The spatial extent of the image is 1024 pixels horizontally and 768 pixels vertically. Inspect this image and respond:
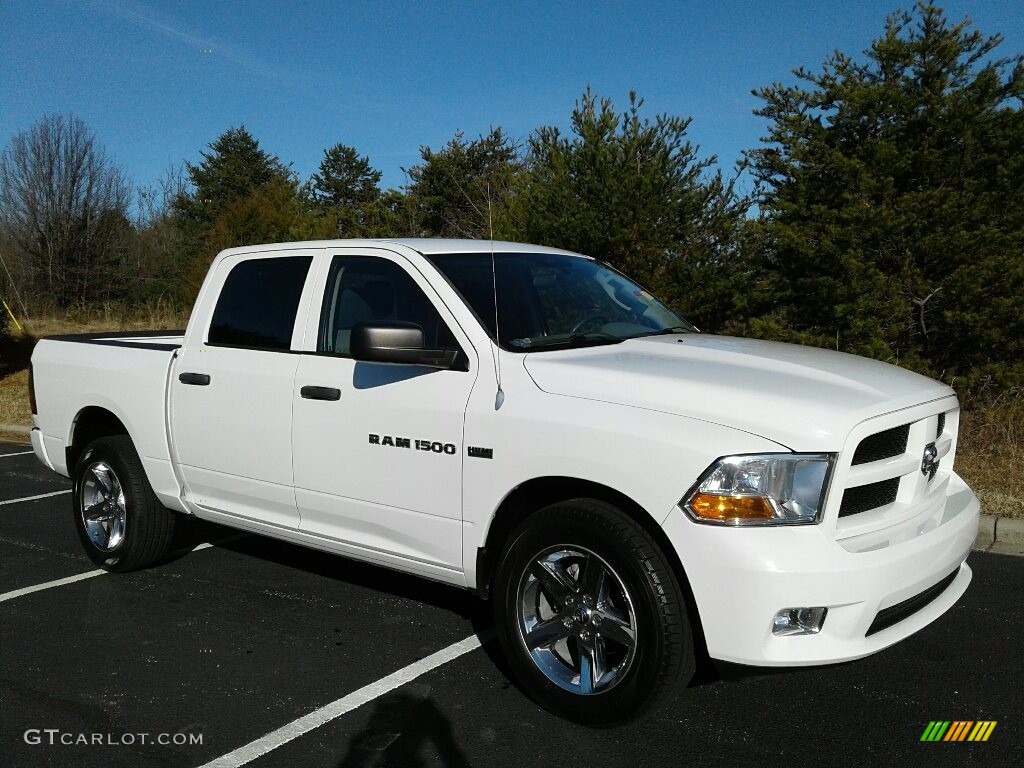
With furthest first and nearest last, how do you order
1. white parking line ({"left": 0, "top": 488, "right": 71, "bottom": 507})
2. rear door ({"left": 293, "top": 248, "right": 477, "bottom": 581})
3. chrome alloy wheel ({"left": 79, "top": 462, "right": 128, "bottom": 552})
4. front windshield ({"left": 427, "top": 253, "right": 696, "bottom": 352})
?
white parking line ({"left": 0, "top": 488, "right": 71, "bottom": 507}), chrome alloy wheel ({"left": 79, "top": 462, "right": 128, "bottom": 552}), front windshield ({"left": 427, "top": 253, "right": 696, "bottom": 352}), rear door ({"left": 293, "top": 248, "right": 477, "bottom": 581})

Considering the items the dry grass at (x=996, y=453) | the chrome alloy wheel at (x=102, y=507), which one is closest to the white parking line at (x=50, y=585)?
the chrome alloy wheel at (x=102, y=507)

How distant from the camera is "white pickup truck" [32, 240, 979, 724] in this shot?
10.1ft

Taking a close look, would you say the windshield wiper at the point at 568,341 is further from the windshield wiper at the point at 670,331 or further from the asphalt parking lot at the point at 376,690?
the asphalt parking lot at the point at 376,690

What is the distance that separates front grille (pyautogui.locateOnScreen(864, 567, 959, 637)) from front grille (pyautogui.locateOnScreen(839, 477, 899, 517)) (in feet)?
1.14

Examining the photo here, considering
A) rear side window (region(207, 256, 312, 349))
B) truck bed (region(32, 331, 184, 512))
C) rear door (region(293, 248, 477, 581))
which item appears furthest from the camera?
truck bed (region(32, 331, 184, 512))

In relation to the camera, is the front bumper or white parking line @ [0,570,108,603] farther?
white parking line @ [0,570,108,603]

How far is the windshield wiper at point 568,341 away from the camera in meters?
3.95

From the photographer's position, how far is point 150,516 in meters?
5.44

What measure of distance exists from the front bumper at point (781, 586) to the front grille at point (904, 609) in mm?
33

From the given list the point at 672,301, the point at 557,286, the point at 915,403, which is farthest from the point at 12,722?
the point at 672,301

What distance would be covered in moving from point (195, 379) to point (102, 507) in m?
1.39

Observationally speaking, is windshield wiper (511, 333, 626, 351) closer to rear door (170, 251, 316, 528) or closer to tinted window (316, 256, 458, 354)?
tinted window (316, 256, 458, 354)

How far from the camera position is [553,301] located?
4.51 m

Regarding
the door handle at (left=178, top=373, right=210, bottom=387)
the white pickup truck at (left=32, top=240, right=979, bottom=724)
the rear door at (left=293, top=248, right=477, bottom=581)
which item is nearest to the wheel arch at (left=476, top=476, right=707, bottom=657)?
the white pickup truck at (left=32, top=240, right=979, bottom=724)
